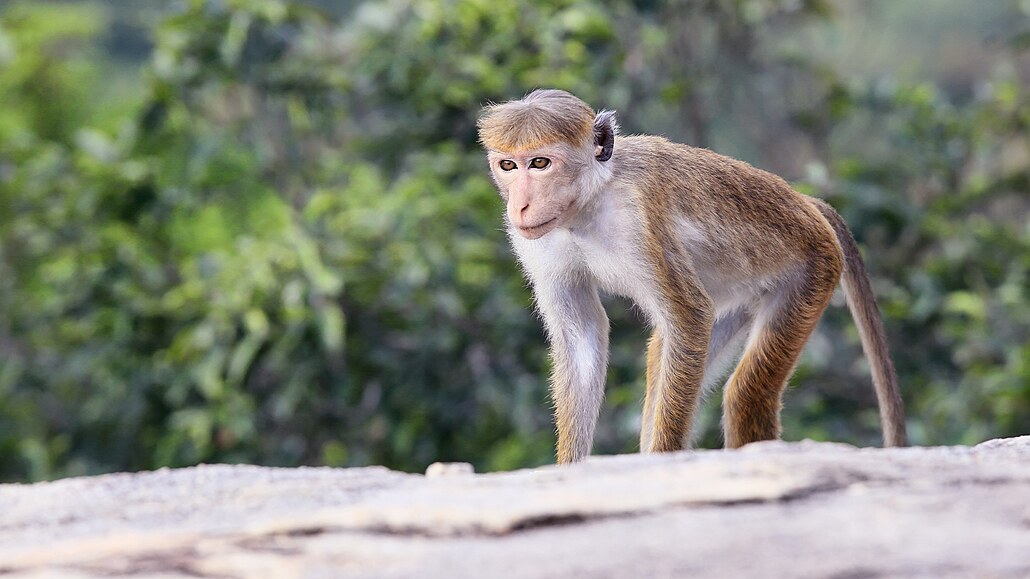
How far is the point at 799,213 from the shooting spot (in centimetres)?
422

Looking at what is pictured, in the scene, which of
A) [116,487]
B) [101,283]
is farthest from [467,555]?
[101,283]

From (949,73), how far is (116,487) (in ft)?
43.9

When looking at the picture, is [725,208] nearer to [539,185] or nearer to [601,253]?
[601,253]

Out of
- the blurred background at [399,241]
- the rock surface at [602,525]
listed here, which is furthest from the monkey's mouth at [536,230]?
the blurred background at [399,241]

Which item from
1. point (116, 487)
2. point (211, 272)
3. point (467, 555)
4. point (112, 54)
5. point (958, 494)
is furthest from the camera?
point (112, 54)

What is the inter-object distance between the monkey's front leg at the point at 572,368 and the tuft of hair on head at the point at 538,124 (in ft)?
1.84

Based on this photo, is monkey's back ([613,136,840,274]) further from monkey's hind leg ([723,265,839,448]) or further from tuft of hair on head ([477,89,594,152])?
tuft of hair on head ([477,89,594,152])

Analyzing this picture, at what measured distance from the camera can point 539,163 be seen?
3.76 m

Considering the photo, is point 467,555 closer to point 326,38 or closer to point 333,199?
point 333,199

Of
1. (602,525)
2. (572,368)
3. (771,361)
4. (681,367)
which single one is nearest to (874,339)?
(771,361)

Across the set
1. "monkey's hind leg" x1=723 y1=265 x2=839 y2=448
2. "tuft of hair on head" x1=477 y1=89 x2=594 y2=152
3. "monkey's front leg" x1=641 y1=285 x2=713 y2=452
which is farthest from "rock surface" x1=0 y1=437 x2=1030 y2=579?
"tuft of hair on head" x1=477 y1=89 x2=594 y2=152

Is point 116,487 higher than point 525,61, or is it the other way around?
point 525,61

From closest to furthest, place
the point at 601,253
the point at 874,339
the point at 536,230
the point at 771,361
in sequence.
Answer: the point at 536,230 → the point at 601,253 → the point at 771,361 → the point at 874,339

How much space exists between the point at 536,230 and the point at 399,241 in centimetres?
295
